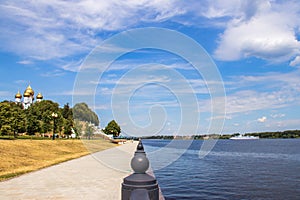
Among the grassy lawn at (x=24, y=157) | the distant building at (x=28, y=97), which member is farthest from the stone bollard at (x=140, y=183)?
the distant building at (x=28, y=97)

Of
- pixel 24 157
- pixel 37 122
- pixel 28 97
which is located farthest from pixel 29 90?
pixel 24 157

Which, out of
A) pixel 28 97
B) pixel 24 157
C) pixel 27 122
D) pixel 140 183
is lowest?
pixel 24 157

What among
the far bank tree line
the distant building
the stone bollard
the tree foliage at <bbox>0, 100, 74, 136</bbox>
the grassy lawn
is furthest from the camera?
the distant building

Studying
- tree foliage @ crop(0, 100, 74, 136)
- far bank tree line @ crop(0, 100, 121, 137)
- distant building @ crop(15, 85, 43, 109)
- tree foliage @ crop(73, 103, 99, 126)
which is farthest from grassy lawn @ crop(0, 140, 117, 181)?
distant building @ crop(15, 85, 43, 109)

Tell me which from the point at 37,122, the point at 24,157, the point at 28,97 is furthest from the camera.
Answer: the point at 28,97

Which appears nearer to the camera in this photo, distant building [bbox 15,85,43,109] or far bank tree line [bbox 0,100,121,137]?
far bank tree line [bbox 0,100,121,137]

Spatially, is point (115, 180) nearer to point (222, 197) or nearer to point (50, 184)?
point (50, 184)

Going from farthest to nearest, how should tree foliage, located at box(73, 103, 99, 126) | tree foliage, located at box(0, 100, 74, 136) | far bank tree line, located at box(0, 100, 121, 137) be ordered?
1. tree foliage, located at box(0, 100, 74, 136)
2. far bank tree line, located at box(0, 100, 121, 137)
3. tree foliage, located at box(73, 103, 99, 126)

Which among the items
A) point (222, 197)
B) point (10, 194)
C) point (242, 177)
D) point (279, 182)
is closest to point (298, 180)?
point (279, 182)

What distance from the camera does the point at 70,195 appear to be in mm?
8453

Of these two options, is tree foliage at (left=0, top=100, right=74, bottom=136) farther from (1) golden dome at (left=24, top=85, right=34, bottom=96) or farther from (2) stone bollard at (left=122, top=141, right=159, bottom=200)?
(2) stone bollard at (left=122, top=141, right=159, bottom=200)

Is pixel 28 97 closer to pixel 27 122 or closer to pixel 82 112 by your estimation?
pixel 27 122

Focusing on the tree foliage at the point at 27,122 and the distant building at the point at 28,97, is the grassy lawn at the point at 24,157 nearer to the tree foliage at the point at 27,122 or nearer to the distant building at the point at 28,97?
the tree foliage at the point at 27,122

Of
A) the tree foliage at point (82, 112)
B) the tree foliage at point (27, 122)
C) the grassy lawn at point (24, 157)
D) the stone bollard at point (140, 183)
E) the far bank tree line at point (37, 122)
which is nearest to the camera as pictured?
the stone bollard at point (140, 183)
